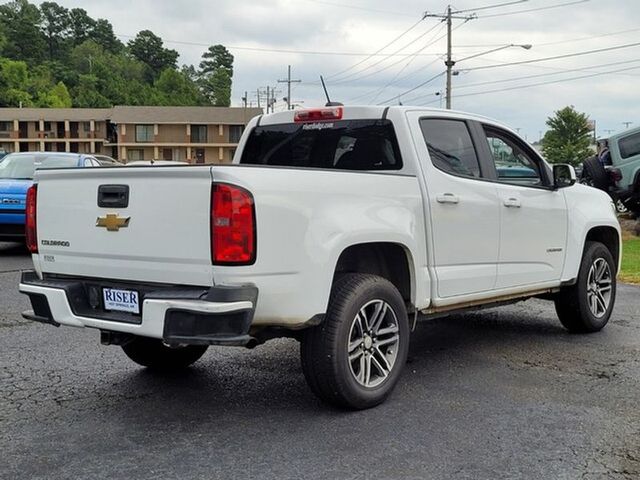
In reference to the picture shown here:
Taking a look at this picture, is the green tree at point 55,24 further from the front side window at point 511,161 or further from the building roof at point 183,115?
the front side window at point 511,161

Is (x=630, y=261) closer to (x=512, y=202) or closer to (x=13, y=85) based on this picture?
(x=512, y=202)

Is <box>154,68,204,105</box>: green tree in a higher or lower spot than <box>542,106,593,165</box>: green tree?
higher

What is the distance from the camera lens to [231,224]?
12.2ft

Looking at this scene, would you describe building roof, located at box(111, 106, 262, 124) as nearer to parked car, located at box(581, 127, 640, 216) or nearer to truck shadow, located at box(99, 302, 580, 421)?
parked car, located at box(581, 127, 640, 216)

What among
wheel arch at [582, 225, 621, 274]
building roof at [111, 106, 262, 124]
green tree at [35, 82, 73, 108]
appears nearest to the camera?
wheel arch at [582, 225, 621, 274]

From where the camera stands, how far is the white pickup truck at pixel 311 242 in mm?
3746

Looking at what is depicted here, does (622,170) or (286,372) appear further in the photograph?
(622,170)

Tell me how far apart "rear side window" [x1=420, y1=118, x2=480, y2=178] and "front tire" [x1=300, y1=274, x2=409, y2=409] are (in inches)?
45.5

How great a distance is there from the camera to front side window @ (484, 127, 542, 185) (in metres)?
5.78

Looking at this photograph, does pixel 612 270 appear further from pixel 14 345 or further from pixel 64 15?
pixel 64 15

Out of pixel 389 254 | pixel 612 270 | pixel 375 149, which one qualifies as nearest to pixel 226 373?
pixel 389 254

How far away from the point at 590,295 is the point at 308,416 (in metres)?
3.62

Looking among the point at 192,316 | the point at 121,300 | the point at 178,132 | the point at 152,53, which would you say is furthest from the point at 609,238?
the point at 152,53

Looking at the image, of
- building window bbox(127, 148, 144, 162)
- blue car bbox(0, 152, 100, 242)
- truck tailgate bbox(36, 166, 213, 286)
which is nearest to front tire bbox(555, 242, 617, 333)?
truck tailgate bbox(36, 166, 213, 286)
